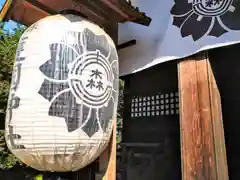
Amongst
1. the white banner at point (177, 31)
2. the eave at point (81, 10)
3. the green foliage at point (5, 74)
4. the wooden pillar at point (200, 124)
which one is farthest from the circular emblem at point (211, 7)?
the green foliage at point (5, 74)

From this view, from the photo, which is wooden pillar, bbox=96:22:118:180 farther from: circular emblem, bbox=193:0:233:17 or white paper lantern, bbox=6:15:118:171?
circular emblem, bbox=193:0:233:17

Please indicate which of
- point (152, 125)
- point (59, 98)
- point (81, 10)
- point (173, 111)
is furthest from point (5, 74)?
point (59, 98)

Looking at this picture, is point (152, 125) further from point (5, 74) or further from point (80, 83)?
point (5, 74)

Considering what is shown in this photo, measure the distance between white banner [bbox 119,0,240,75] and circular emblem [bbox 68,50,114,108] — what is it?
641mm

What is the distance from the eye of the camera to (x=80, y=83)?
A: 4.80 ft

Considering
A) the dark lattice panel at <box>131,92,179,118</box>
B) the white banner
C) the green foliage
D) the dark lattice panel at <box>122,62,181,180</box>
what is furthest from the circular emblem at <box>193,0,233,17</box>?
the green foliage

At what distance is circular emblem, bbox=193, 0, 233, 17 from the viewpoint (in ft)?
5.69

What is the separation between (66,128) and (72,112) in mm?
102

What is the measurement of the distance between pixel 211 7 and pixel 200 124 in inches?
35.4

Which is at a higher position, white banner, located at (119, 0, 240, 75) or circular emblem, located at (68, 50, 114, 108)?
white banner, located at (119, 0, 240, 75)

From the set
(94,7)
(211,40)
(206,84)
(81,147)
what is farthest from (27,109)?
(211,40)

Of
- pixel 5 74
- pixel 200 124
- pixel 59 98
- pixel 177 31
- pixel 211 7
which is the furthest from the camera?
pixel 5 74

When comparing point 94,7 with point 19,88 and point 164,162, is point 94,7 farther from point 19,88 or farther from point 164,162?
point 164,162

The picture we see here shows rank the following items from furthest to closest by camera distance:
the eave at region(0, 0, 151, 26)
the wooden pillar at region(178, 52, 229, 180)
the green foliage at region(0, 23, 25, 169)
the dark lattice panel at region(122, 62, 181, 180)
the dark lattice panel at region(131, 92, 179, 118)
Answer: the green foliage at region(0, 23, 25, 169) → the dark lattice panel at region(131, 92, 179, 118) → the dark lattice panel at region(122, 62, 181, 180) → the eave at region(0, 0, 151, 26) → the wooden pillar at region(178, 52, 229, 180)
